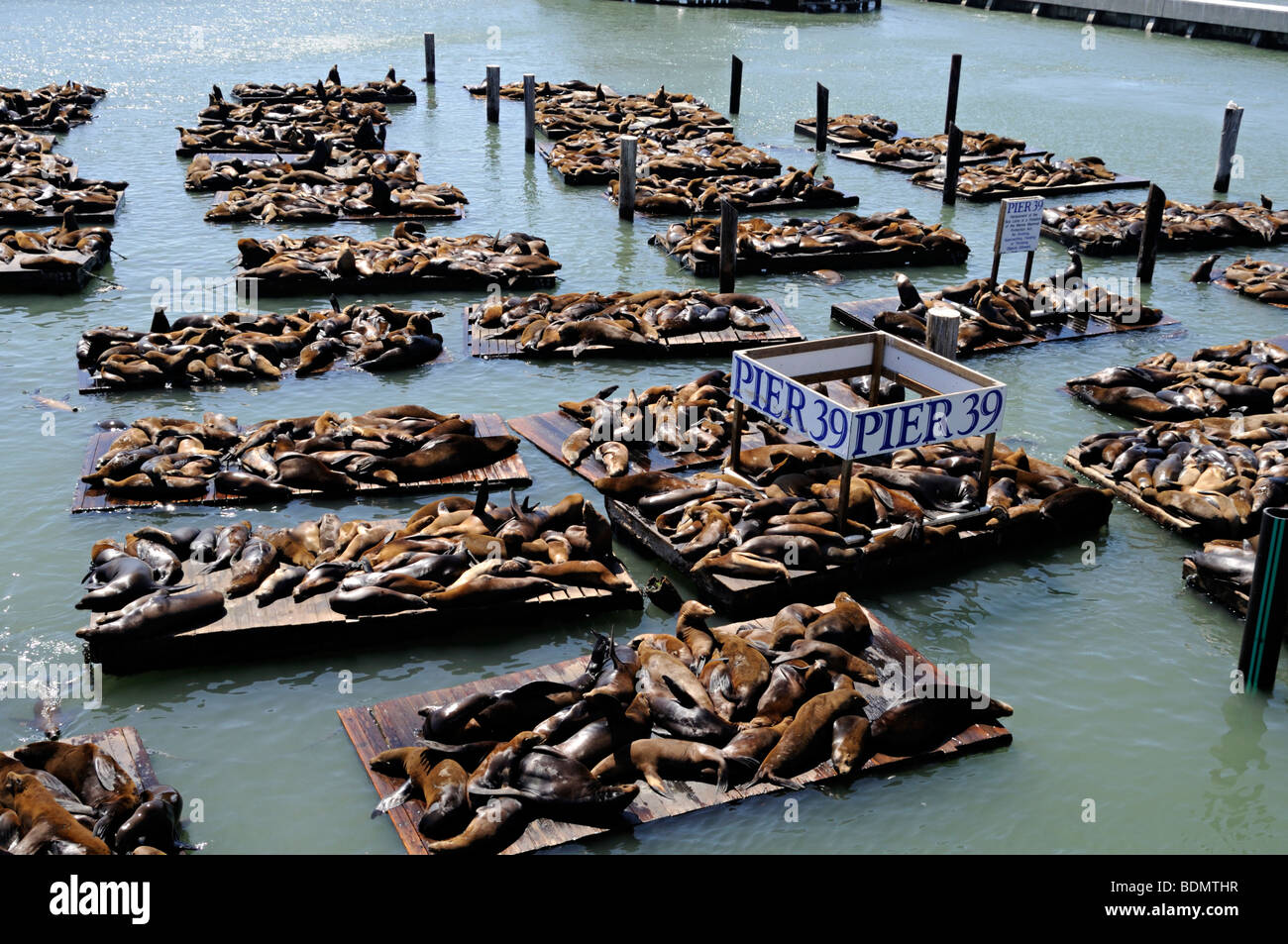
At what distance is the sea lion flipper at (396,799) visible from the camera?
6.22 m

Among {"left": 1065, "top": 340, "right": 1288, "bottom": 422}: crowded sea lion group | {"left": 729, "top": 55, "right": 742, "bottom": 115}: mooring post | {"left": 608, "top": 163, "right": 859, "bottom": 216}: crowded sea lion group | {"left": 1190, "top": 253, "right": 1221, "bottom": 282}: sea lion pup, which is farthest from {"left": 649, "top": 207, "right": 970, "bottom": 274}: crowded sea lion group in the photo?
{"left": 729, "top": 55, "right": 742, "bottom": 115}: mooring post

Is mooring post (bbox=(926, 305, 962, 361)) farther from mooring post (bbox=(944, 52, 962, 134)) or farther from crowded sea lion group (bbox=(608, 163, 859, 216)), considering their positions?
mooring post (bbox=(944, 52, 962, 134))

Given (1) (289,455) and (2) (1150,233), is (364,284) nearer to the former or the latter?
(1) (289,455)

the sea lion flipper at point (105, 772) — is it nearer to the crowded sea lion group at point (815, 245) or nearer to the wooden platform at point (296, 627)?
the wooden platform at point (296, 627)

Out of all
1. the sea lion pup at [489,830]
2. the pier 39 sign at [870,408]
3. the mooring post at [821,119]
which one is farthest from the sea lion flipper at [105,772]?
the mooring post at [821,119]

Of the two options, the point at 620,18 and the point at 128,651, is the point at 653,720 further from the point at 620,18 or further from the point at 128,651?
the point at 620,18

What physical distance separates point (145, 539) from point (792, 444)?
17.3ft

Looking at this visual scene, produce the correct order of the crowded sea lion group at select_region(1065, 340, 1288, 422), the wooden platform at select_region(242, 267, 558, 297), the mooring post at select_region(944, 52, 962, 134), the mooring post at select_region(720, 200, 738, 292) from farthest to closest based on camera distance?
the mooring post at select_region(944, 52, 962, 134)
the wooden platform at select_region(242, 267, 558, 297)
the mooring post at select_region(720, 200, 738, 292)
the crowded sea lion group at select_region(1065, 340, 1288, 422)

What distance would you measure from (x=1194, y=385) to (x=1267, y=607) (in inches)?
215

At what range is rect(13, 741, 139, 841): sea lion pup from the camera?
6.04 metres

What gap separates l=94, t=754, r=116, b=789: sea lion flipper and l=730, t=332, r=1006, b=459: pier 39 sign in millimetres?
5162

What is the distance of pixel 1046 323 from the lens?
15.0 meters
